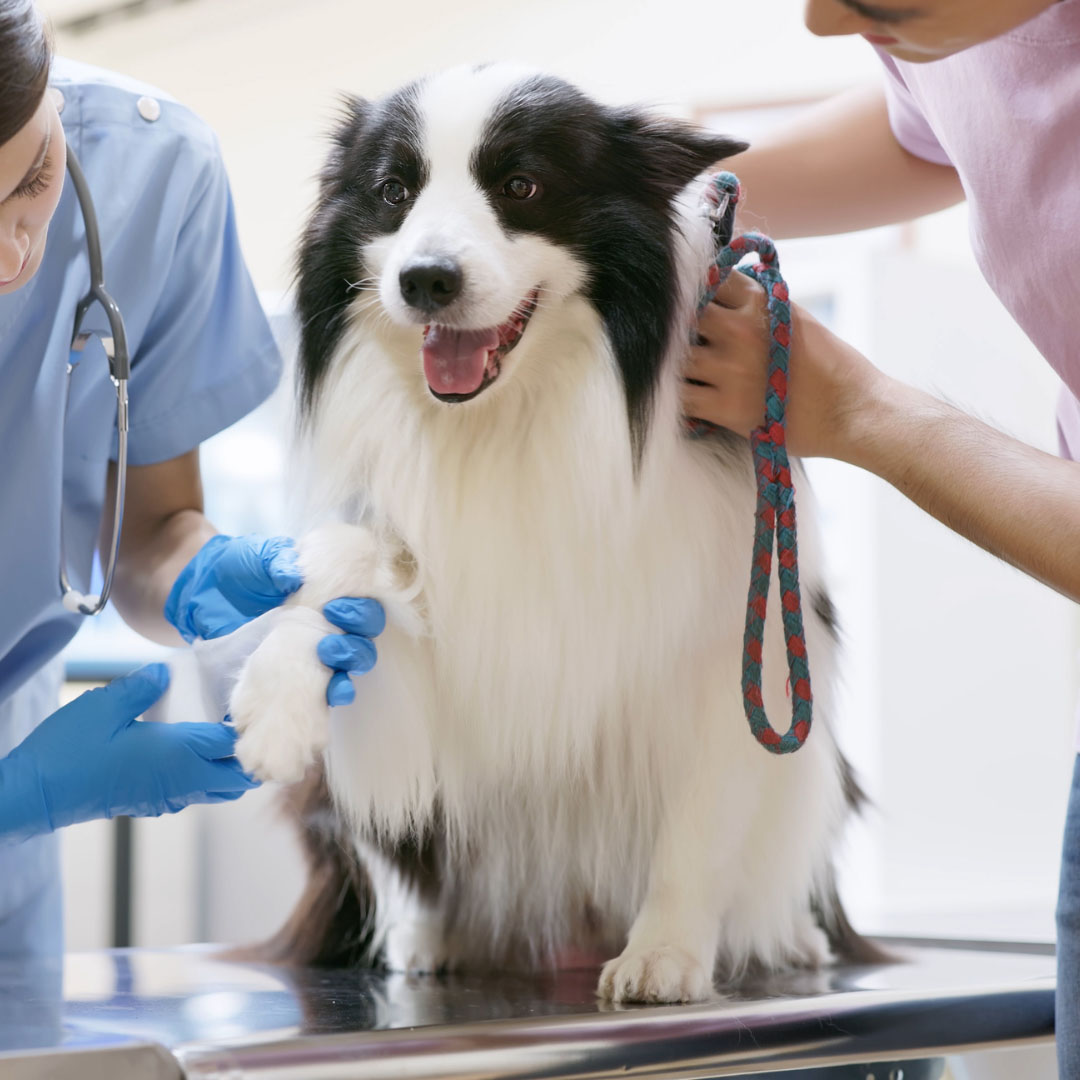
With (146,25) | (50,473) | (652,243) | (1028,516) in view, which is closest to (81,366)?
(50,473)

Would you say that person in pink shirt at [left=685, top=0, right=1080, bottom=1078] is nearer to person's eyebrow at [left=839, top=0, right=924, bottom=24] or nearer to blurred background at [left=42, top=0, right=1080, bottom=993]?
person's eyebrow at [left=839, top=0, right=924, bottom=24]

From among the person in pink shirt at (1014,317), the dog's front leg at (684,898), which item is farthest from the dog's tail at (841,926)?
the person in pink shirt at (1014,317)

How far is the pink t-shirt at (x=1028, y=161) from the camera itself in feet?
3.33

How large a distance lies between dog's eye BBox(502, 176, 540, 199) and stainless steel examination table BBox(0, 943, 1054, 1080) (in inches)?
31.1

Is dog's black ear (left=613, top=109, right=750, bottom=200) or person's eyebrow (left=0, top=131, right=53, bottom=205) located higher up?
dog's black ear (left=613, top=109, right=750, bottom=200)

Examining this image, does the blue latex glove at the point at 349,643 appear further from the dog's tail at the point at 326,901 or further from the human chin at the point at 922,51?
the human chin at the point at 922,51

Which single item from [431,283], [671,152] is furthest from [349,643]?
[671,152]

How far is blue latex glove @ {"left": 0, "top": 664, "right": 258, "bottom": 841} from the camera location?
1.14m

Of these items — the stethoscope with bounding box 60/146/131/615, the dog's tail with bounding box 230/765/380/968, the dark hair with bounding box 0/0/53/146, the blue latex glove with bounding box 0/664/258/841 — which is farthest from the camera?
the dog's tail with bounding box 230/765/380/968

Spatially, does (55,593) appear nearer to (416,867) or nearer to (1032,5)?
(416,867)

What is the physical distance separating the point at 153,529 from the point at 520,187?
0.60 m

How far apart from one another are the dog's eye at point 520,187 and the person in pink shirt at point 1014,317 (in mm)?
227

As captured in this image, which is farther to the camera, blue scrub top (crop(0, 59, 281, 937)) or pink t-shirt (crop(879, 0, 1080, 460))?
blue scrub top (crop(0, 59, 281, 937))

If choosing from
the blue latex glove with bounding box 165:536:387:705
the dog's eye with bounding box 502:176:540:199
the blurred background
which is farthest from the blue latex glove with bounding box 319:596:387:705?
the blurred background
